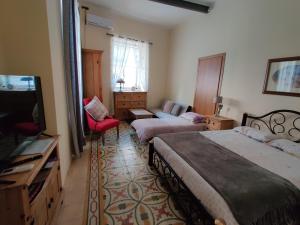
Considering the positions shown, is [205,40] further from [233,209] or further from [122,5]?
[233,209]

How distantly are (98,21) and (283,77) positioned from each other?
14.3 ft

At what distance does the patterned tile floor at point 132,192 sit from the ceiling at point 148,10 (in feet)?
11.5

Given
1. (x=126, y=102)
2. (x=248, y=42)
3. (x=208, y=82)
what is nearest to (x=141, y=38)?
(x=126, y=102)

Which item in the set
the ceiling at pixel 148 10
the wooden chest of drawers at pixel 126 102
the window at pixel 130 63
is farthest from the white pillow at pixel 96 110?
the ceiling at pixel 148 10

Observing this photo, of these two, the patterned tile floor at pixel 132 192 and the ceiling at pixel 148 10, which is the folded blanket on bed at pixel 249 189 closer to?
the patterned tile floor at pixel 132 192

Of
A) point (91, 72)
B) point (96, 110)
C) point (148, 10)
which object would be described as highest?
point (148, 10)

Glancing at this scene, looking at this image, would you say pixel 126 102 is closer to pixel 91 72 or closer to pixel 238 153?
pixel 91 72

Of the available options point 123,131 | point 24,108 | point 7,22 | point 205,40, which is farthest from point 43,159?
point 205,40

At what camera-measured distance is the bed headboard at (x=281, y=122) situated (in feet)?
7.55

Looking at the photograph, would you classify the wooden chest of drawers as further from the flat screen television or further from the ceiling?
the flat screen television

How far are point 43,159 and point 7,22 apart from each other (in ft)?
4.41

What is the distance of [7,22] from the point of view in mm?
1510

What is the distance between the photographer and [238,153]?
1917mm

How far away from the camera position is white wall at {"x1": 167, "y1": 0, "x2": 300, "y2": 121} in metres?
2.38
